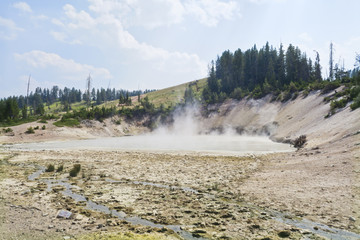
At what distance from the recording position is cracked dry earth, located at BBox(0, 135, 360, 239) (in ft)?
28.6

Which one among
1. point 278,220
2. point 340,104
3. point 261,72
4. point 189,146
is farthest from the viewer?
point 261,72

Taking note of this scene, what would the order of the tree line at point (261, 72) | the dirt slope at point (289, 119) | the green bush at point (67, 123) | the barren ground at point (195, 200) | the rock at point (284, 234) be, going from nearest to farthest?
the rock at point (284, 234) → the barren ground at point (195, 200) → the dirt slope at point (289, 119) → the green bush at point (67, 123) → the tree line at point (261, 72)

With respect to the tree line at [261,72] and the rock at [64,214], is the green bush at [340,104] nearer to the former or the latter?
the tree line at [261,72]

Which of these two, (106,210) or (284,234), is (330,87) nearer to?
(284,234)

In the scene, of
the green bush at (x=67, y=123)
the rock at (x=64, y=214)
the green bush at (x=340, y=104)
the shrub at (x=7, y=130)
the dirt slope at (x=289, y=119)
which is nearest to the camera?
the rock at (x=64, y=214)

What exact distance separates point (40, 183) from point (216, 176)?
487 inches

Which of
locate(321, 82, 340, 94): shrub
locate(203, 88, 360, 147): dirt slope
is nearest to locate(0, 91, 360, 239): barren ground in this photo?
locate(203, 88, 360, 147): dirt slope

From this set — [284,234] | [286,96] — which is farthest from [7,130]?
[286,96]

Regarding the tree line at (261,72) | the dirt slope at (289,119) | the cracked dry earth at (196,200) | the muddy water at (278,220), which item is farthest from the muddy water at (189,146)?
the tree line at (261,72)

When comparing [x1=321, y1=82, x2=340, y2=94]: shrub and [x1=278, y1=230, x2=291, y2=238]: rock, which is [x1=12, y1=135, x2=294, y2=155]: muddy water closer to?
[x1=321, y1=82, x2=340, y2=94]: shrub

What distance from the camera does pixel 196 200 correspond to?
1218 cm

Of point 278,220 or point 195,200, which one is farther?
point 195,200

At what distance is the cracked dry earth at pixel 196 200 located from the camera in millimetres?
8703

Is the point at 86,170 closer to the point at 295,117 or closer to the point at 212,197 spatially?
the point at 212,197
